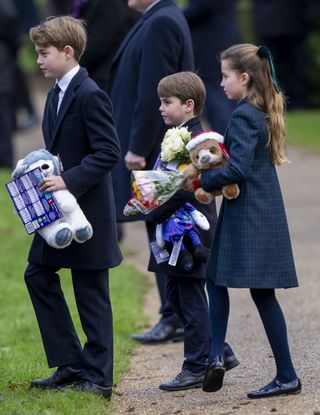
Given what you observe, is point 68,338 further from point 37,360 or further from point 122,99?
point 122,99

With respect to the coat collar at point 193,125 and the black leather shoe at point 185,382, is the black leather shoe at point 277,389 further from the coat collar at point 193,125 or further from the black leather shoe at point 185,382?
the coat collar at point 193,125

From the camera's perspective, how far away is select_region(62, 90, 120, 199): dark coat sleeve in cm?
494

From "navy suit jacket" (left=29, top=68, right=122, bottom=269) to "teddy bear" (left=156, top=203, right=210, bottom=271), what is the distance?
26 cm

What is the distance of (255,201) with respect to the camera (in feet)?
16.2

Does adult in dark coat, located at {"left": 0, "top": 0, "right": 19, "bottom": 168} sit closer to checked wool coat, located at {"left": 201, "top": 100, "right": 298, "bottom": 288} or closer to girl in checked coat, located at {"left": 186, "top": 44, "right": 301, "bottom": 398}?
girl in checked coat, located at {"left": 186, "top": 44, "right": 301, "bottom": 398}

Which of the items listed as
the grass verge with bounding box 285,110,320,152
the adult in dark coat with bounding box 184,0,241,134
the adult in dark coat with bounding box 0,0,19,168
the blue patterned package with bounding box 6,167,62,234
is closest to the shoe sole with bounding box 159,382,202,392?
the blue patterned package with bounding box 6,167,62,234

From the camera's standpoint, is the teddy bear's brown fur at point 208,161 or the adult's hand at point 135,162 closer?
the teddy bear's brown fur at point 208,161

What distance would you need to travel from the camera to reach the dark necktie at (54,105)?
5.18 meters

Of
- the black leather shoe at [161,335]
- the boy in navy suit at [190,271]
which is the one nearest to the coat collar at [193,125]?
the boy in navy suit at [190,271]

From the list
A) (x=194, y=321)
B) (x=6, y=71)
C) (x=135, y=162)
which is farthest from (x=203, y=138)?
(x=6, y=71)

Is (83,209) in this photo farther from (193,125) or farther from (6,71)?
(6,71)

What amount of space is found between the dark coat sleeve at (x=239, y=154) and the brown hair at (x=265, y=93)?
0.09m

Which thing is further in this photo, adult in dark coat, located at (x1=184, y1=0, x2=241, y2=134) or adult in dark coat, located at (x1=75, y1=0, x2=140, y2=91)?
adult in dark coat, located at (x1=184, y1=0, x2=241, y2=134)

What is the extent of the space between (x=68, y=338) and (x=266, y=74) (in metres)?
1.46
